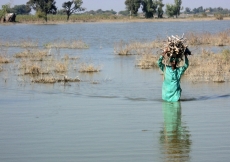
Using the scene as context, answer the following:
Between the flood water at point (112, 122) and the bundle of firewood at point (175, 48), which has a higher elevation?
the bundle of firewood at point (175, 48)

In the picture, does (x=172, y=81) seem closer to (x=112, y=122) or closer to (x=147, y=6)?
(x=112, y=122)

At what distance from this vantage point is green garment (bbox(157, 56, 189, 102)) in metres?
12.8

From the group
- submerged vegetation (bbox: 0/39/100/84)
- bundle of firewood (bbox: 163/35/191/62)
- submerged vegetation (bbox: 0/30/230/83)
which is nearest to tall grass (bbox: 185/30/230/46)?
submerged vegetation (bbox: 0/30/230/83)

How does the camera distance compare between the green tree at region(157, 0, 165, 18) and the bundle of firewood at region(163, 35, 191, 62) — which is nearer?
the bundle of firewood at region(163, 35, 191, 62)

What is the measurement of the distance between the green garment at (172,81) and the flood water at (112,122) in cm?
23

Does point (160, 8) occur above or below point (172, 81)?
above

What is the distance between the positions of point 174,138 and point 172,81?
3.45 meters

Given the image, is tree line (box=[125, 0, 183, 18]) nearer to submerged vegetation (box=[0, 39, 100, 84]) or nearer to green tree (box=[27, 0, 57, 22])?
green tree (box=[27, 0, 57, 22])

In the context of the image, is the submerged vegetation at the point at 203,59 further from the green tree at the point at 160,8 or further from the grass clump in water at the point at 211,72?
the green tree at the point at 160,8

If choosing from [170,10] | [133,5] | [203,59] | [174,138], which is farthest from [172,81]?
[170,10]

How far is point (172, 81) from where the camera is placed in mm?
12883

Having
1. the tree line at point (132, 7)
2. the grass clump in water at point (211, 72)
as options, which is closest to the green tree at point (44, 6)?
the tree line at point (132, 7)

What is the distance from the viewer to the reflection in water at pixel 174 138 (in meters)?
8.42

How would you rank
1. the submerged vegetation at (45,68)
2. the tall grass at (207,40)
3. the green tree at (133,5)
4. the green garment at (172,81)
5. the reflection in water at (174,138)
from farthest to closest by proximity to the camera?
1. the green tree at (133,5)
2. the tall grass at (207,40)
3. the submerged vegetation at (45,68)
4. the green garment at (172,81)
5. the reflection in water at (174,138)
